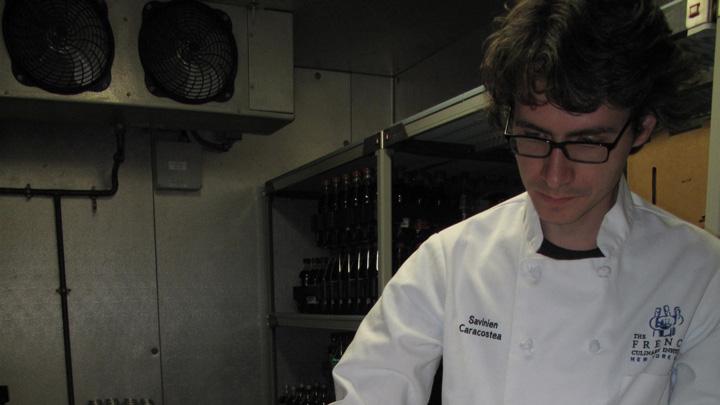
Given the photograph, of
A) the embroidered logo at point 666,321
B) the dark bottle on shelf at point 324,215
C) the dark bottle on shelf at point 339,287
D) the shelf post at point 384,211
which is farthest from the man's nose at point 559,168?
the dark bottle on shelf at point 324,215

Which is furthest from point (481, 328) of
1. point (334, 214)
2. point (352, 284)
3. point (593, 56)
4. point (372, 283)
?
point (334, 214)

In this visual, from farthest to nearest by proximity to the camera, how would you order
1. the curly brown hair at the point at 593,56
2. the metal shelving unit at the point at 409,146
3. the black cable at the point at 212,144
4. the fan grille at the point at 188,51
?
1. the black cable at the point at 212,144
2. the fan grille at the point at 188,51
3. the metal shelving unit at the point at 409,146
4. the curly brown hair at the point at 593,56

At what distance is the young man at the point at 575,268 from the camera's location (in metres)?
0.84

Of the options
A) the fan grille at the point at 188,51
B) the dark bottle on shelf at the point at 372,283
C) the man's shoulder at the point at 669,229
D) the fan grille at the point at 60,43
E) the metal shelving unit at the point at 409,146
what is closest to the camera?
the man's shoulder at the point at 669,229

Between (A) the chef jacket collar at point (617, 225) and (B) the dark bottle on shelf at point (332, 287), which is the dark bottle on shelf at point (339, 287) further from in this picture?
(A) the chef jacket collar at point (617, 225)

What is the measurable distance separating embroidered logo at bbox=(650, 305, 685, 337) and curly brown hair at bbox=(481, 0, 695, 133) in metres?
0.32

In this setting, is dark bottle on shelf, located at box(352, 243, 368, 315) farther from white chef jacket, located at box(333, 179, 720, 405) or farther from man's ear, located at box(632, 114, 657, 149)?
man's ear, located at box(632, 114, 657, 149)

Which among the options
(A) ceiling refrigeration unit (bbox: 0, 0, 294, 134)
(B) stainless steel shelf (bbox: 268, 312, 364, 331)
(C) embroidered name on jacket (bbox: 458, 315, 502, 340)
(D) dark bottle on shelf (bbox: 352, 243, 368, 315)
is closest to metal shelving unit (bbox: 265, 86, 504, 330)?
(B) stainless steel shelf (bbox: 268, 312, 364, 331)

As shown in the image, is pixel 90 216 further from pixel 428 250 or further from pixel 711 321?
pixel 711 321

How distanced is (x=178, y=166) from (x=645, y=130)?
74.4 inches

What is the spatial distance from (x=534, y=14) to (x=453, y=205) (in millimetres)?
1238

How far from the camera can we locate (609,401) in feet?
2.90

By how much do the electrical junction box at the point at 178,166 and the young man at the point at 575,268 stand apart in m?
1.50

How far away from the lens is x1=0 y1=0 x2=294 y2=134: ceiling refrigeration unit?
1611 millimetres
